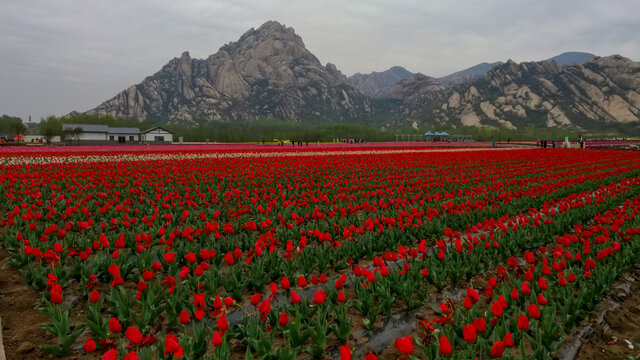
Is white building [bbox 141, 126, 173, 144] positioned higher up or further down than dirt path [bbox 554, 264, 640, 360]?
higher up

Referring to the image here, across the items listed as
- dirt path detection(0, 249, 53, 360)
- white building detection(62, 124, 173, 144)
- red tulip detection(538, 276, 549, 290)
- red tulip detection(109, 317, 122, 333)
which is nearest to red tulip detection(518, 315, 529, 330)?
red tulip detection(538, 276, 549, 290)

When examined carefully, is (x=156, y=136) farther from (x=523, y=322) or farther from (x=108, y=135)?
(x=523, y=322)

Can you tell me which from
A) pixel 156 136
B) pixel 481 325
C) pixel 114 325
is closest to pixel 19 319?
pixel 114 325

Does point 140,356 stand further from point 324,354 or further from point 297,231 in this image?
point 297,231

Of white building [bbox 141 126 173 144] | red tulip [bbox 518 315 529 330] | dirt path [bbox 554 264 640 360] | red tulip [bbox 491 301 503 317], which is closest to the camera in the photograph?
red tulip [bbox 518 315 529 330]

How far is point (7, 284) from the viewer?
5238mm

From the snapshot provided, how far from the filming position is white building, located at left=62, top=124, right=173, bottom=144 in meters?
76.0

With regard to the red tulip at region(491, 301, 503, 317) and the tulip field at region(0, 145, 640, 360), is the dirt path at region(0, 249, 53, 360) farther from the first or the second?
the red tulip at region(491, 301, 503, 317)

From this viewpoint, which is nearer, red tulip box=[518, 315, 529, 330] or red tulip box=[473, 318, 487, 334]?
red tulip box=[473, 318, 487, 334]

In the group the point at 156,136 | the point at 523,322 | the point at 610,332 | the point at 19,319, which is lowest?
the point at 610,332

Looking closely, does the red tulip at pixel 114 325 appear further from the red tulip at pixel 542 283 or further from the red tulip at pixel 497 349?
the red tulip at pixel 542 283

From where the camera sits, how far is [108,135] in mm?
85188

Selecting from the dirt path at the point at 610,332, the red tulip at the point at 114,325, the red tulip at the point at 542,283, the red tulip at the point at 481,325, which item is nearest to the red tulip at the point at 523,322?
the red tulip at the point at 481,325

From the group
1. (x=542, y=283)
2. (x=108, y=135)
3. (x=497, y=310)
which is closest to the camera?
(x=497, y=310)
